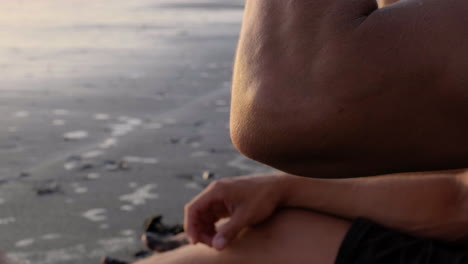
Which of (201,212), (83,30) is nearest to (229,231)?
(201,212)

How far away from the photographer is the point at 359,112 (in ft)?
2.94

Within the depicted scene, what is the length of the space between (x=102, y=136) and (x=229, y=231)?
2.43 m

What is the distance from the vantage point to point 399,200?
1.60 metres

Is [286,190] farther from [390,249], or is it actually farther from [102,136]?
[102,136]

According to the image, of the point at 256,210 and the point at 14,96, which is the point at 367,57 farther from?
the point at 14,96

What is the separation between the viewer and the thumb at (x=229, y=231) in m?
1.56

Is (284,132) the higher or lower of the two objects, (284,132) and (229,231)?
the higher

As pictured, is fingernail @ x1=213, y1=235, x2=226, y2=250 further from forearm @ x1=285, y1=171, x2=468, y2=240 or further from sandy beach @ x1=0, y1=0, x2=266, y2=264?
sandy beach @ x1=0, y1=0, x2=266, y2=264

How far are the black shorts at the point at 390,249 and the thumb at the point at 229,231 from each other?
0.85 ft

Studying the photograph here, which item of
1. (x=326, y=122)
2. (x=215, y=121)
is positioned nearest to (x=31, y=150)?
(x=215, y=121)

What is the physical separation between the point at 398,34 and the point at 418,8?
1.7 inches

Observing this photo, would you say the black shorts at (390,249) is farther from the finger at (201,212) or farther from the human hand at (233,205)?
the finger at (201,212)

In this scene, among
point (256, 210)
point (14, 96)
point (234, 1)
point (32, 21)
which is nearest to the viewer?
point (256, 210)

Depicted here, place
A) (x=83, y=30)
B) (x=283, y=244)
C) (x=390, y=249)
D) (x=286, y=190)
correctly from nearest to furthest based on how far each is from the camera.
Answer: (x=390, y=249)
(x=283, y=244)
(x=286, y=190)
(x=83, y=30)
